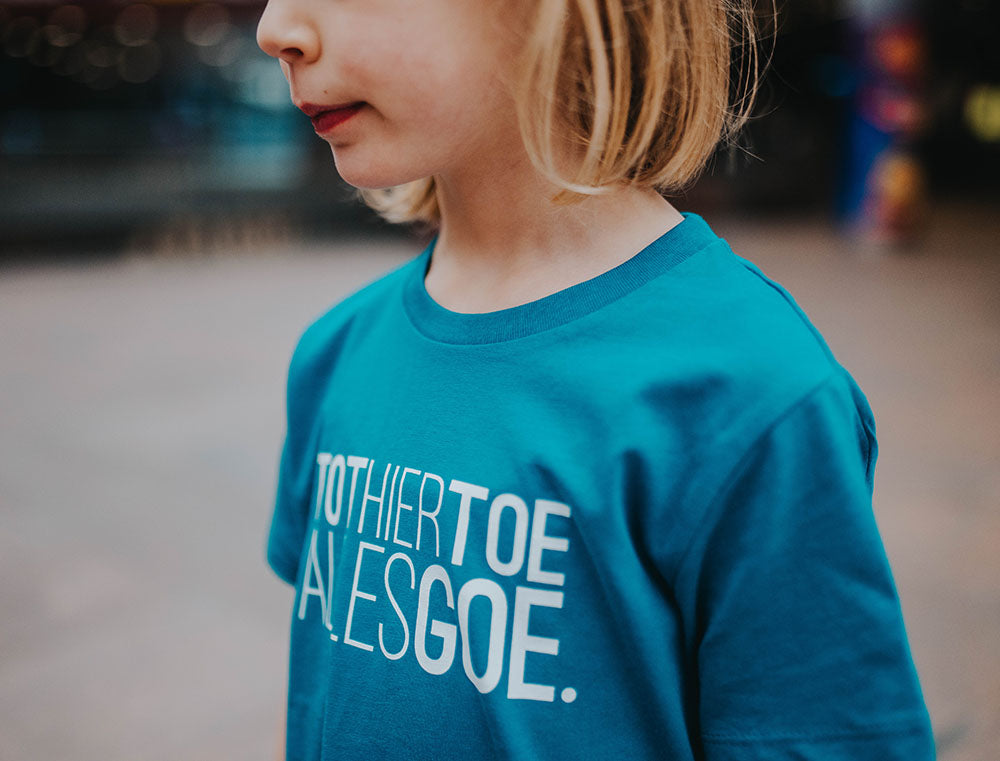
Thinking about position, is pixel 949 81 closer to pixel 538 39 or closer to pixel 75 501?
pixel 75 501

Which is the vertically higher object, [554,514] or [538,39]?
[538,39]

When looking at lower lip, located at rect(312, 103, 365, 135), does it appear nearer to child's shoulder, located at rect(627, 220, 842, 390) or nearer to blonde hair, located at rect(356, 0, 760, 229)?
blonde hair, located at rect(356, 0, 760, 229)

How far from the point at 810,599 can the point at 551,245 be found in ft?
1.12

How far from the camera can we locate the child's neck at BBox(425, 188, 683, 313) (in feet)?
2.39

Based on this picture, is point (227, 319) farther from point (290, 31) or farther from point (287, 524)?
point (290, 31)

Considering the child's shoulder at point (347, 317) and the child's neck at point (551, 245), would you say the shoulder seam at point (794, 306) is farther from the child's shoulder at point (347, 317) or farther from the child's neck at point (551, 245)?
the child's shoulder at point (347, 317)

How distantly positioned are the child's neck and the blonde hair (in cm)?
3

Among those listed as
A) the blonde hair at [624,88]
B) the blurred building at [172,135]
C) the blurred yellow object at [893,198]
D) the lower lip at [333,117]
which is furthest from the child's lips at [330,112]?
the blurred yellow object at [893,198]

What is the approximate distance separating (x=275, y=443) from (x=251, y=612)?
1.41 m

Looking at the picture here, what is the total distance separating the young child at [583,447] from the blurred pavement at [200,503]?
167cm

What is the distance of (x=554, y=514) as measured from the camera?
659 millimetres

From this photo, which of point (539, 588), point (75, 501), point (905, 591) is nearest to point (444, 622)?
point (539, 588)

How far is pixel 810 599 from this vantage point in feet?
1.97

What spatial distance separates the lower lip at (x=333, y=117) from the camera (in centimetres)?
72
